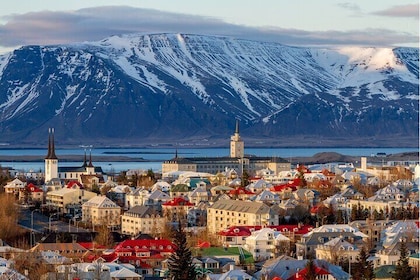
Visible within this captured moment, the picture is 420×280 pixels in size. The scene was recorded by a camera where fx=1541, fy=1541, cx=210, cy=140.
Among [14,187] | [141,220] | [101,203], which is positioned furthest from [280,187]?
→ [141,220]

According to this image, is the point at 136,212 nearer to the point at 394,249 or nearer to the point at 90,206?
the point at 90,206

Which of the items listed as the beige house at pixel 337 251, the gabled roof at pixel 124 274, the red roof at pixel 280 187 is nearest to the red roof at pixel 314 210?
the red roof at pixel 280 187

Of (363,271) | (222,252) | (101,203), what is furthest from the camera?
(101,203)

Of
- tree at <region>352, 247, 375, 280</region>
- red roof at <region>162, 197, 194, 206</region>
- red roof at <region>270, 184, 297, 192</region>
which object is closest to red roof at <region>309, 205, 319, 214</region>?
red roof at <region>162, 197, 194, 206</region>

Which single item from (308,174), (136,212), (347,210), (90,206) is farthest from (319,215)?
(308,174)

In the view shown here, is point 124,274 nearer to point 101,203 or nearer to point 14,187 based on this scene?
point 101,203

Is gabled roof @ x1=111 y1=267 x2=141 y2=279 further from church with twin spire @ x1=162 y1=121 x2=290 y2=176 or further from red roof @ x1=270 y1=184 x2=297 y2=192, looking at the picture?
church with twin spire @ x1=162 y1=121 x2=290 y2=176
